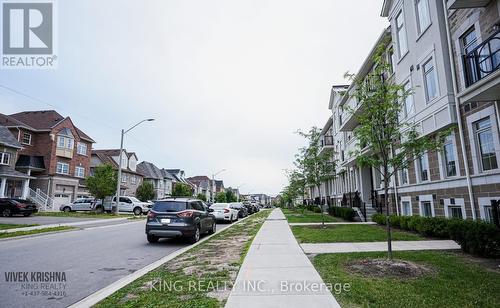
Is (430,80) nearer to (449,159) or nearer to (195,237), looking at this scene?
(449,159)

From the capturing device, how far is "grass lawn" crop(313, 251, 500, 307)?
4.46m

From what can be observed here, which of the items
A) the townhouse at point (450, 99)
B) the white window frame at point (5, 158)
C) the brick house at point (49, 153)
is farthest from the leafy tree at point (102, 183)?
the townhouse at point (450, 99)

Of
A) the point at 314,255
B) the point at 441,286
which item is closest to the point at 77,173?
the point at 314,255

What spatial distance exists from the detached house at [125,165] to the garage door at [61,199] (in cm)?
Answer: 1089

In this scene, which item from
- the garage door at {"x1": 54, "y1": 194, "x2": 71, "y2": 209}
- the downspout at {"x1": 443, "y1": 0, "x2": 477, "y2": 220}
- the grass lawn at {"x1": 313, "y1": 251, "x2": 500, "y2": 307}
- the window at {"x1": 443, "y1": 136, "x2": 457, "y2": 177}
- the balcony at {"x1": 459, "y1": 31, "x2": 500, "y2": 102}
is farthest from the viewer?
the garage door at {"x1": 54, "y1": 194, "x2": 71, "y2": 209}

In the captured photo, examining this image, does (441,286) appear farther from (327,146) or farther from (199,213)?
(327,146)

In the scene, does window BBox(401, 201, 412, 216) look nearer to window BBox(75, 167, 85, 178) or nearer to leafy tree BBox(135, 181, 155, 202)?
window BBox(75, 167, 85, 178)

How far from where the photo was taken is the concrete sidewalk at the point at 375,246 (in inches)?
350

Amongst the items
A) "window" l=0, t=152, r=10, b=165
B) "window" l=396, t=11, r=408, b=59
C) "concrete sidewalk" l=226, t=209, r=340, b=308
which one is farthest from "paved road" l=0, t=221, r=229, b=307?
"window" l=0, t=152, r=10, b=165

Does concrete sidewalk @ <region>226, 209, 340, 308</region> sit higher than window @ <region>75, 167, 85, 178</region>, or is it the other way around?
window @ <region>75, 167, 85, 178</region>

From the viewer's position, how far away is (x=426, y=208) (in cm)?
1383

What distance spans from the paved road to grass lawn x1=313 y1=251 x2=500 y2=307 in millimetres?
4586

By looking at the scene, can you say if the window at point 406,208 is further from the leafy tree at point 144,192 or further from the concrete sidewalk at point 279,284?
the leafy tree at point 144,192

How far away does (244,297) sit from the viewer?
4.76 meters
